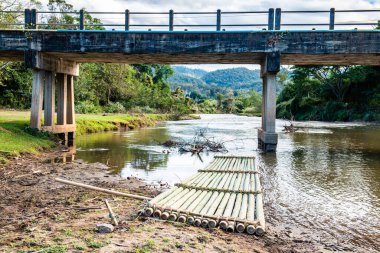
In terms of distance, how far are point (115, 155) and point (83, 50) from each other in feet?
18.0

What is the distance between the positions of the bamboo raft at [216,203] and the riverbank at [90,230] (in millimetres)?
216

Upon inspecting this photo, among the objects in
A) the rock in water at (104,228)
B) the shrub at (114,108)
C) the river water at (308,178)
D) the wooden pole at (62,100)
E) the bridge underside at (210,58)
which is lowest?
the river water at (308,178)

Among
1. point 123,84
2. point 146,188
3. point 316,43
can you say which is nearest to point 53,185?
point 146,188

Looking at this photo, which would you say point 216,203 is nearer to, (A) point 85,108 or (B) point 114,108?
(A) point 85,108

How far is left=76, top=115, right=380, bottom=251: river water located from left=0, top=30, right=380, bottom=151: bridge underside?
301cm

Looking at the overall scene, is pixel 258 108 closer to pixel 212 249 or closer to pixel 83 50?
pixel 83 50

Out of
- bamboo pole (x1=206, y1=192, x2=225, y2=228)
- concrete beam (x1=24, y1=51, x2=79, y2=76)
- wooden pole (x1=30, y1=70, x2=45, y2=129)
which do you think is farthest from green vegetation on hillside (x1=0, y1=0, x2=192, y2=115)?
bamboo pole (x1=206, y1=192, x2=225, y2=228)

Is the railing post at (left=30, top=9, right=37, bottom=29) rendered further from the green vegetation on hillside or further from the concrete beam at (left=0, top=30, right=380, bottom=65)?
the green vegetation on hillside

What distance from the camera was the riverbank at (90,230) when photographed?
5262 mm

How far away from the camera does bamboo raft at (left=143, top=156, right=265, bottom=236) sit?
663 centimetres

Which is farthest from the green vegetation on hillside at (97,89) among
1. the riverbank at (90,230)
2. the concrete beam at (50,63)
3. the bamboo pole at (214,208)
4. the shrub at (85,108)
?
the bamboo pole at (214,208)

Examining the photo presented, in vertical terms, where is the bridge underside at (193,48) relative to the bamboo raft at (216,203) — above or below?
above

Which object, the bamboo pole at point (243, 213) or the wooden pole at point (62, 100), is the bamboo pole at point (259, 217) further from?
the wooden pole at point (62, 100)

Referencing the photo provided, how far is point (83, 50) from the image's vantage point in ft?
59.7
